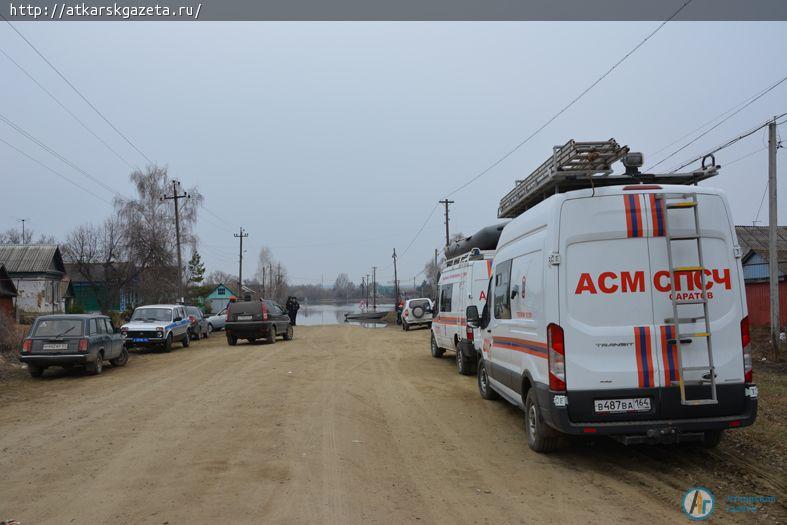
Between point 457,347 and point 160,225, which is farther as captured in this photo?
point 160,225

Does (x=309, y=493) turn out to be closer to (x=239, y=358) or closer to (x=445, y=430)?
(x=445, y=430)

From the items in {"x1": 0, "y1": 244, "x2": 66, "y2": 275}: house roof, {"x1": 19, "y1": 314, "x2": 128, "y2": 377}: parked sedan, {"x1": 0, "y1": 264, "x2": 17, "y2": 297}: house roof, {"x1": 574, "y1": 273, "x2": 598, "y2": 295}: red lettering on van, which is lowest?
{"x1": 19, "y1": 314, "x2": 128, "y2": 377}: parked sedan

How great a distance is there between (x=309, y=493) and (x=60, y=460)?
3165mm

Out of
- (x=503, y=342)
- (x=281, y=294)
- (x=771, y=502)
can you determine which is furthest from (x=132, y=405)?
(x=281, y=294)

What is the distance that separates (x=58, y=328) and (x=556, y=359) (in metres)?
13.2

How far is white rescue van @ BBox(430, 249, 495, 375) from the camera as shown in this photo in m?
12.7

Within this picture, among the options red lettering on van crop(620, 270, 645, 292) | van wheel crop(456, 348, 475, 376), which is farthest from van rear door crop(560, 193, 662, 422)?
van wheel crop(456, 348, 475, 376)

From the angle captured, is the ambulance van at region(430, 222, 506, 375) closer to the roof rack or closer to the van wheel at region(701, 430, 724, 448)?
the roof rack

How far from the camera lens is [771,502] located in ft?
15.8

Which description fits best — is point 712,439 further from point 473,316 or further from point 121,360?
point 121,360

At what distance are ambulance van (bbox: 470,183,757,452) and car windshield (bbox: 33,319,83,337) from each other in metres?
12.6

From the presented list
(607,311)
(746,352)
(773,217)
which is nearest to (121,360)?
(607,311)

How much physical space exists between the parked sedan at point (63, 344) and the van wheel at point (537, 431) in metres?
11.7

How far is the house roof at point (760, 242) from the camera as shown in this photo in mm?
26552
